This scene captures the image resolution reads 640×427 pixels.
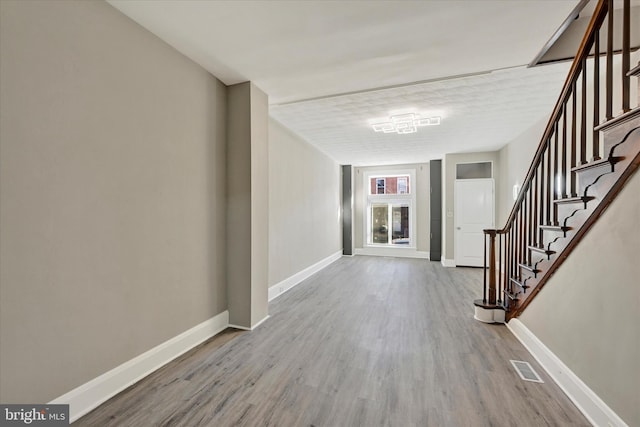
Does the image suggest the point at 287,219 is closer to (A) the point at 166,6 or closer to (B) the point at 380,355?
(B) the point at 380,355

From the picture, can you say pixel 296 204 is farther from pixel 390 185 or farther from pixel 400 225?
pixel 400 225

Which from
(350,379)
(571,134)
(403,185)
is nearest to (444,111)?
(571,134)

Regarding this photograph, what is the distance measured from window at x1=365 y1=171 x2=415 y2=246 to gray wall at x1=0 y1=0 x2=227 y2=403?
20.1ft

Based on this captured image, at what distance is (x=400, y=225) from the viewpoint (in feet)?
26.0

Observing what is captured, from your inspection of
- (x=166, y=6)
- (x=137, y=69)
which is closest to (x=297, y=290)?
(x=137, y=69)

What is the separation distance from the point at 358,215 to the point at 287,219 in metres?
3.92

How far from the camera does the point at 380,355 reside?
2.41 m

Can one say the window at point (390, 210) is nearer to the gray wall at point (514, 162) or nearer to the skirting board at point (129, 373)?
the gray wall at point (514, 162)

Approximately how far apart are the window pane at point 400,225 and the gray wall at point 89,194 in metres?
6.31

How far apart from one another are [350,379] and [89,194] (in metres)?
2.22

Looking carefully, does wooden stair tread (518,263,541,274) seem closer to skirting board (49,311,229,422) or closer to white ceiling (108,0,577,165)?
white ceiling (108,0,577,165)

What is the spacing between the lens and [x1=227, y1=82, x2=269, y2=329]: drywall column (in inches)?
115

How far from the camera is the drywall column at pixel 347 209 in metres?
7.89

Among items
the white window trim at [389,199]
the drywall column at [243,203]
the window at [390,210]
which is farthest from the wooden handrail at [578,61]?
the window at [390,210]
